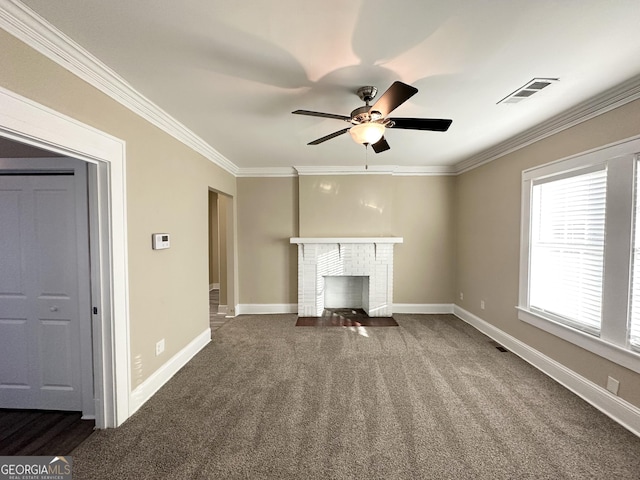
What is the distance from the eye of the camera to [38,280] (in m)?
2.22

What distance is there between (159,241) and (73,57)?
146 cm

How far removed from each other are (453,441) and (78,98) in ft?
11.3

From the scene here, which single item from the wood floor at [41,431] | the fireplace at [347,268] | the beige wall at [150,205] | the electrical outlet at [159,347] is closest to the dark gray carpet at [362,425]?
the wood floor at [41,431]

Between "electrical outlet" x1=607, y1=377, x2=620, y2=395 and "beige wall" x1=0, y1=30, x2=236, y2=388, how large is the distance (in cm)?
393

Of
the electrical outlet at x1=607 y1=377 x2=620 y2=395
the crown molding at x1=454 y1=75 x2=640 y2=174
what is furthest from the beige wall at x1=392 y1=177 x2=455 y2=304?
the electrical outlet at x1=607 y1=377 x2=620 y2=395

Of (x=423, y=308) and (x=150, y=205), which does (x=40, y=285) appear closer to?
(x=150, y=205)

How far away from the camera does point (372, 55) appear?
68.9 inches

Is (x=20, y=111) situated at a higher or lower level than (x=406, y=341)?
higher

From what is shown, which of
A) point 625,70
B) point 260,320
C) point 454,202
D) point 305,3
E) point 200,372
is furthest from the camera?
point 454,202

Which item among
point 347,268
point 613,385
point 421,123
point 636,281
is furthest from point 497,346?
point 421,123

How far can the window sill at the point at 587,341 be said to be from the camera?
208 centimetres

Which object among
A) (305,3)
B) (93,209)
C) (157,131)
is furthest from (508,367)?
(157,131)

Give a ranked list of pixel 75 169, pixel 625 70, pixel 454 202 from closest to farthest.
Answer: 1. pixel 625 70
2. pixel 75 169
3. pixel 454 202

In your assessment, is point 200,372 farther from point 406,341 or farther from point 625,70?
point 625,70
